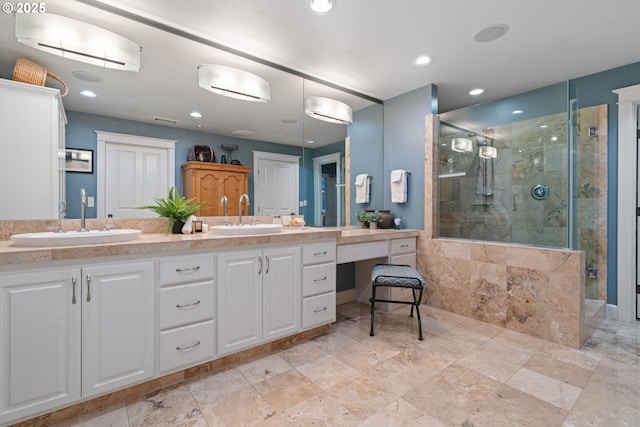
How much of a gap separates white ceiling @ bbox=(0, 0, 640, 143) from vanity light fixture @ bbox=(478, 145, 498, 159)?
0.72 metres

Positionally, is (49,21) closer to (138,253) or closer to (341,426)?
(138,253)

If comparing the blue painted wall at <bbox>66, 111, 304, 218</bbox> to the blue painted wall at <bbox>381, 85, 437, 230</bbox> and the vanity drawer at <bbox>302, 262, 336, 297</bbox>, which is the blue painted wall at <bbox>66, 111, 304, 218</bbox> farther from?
the blue painted wall at <bbox>381, 85, 437, 230</bbox>

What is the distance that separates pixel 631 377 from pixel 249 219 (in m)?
2.87

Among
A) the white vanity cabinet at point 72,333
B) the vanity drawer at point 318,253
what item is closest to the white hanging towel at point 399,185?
the vanity drawer at point 318,253

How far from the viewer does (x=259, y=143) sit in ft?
8.74

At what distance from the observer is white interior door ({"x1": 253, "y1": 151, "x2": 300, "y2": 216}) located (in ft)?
8.67

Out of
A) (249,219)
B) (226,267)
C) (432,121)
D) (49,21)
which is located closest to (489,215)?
(432,121)

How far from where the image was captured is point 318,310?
7.76 feet

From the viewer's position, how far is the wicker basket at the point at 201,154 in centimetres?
225

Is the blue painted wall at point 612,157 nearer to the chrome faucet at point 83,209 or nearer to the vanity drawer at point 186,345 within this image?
the vanity drawer at point 186,345

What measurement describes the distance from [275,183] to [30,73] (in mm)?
1759

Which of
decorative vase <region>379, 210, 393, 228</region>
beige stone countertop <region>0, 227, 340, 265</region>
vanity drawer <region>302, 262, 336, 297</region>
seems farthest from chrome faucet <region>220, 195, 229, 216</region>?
decorative vase <region>379, 210, 393, 228</region>

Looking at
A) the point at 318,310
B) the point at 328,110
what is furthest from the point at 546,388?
the point at 328,110

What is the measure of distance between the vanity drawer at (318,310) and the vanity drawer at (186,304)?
763 millimetres
